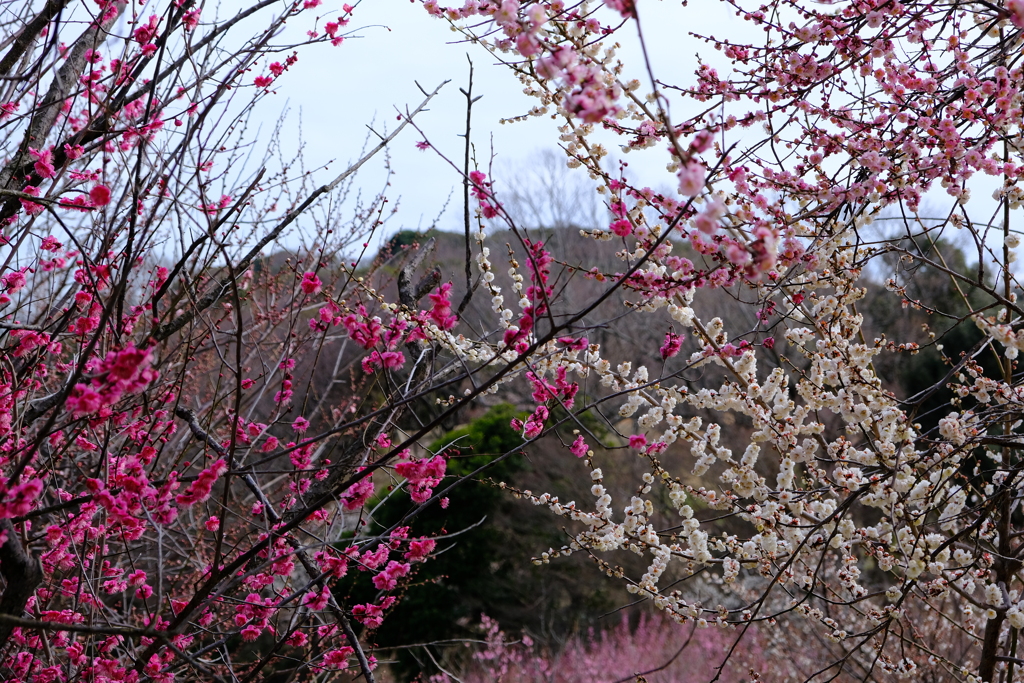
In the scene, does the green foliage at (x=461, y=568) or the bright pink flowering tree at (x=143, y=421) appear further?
the green foliage at (x=461, y=568)

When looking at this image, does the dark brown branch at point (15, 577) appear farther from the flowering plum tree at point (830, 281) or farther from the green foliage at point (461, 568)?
the green foliage at point (461, 568)

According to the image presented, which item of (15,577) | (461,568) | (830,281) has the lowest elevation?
(461,568)

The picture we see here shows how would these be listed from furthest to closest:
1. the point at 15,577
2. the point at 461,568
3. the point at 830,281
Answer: the point at 461,568 → the point at 830,281 → the point at 15,577

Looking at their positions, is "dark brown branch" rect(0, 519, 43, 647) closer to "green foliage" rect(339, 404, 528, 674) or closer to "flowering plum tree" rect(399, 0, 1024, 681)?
"flowering plum tree" rect(399, 0, 1024, 681)

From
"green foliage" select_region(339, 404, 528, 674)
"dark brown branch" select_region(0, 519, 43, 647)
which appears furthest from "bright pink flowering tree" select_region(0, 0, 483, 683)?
"green foliage" select_region(339, 404, 528, 674)

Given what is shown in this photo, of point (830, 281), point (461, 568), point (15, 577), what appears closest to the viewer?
point (15, 577)

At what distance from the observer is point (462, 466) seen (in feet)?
26.6

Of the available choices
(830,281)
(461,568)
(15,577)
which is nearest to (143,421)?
(15,577)

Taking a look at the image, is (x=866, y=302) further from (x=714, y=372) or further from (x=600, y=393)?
(x=600, y=393)

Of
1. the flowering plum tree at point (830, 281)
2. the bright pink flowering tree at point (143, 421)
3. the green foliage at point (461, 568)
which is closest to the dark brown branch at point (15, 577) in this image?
the bright pink flowering tree at point (143, 421)

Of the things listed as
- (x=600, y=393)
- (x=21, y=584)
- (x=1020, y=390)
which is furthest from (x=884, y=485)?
(x=600, y=393)

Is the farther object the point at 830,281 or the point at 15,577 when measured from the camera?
the point at 830,281

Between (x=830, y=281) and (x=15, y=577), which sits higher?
(x=830, y=281)

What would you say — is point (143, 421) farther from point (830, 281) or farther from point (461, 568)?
point (461, 568)
